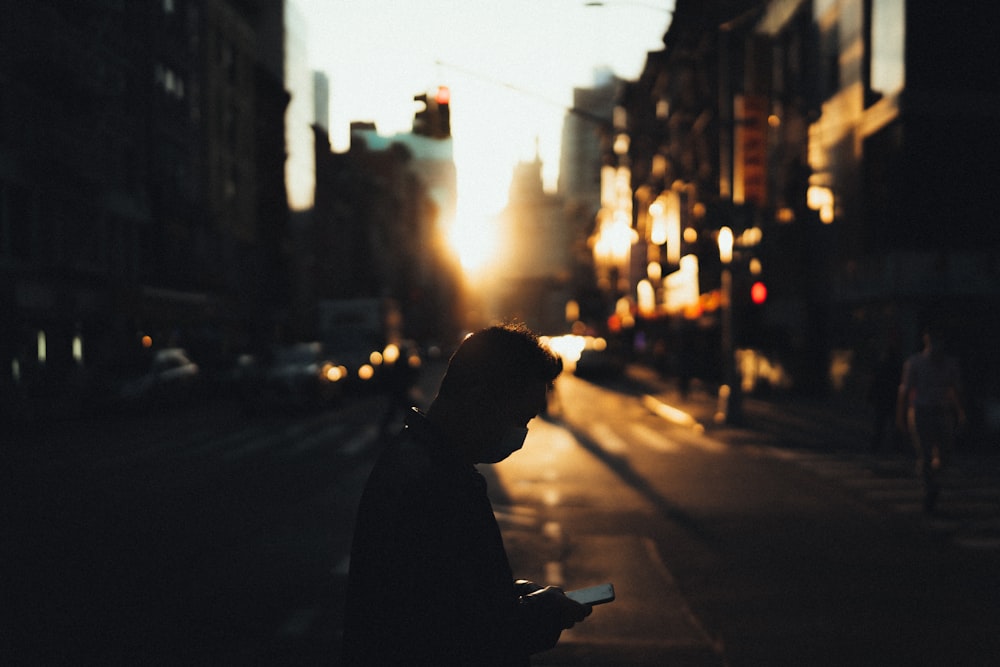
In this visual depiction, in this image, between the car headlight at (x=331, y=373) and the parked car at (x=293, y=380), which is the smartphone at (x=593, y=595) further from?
the car headlight at (x=331, y=373)

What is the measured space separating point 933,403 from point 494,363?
994cm

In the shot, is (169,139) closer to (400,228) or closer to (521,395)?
(521,395)

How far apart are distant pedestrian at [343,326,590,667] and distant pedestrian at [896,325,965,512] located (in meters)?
9.71

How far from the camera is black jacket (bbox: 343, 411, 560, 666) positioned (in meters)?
2.45

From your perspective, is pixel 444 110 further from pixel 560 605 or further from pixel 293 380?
pixel 560 605

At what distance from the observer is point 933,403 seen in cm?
1149

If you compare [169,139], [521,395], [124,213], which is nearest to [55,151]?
[124,213]

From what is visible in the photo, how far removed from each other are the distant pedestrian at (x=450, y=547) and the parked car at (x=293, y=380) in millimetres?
24758

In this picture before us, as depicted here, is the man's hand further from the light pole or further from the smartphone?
the light pole

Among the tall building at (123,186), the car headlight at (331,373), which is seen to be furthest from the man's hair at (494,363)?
the car headlight at (331,373)

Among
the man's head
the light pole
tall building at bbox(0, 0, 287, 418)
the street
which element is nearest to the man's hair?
the man's head

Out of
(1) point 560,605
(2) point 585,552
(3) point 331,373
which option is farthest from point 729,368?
(1) point 560,605

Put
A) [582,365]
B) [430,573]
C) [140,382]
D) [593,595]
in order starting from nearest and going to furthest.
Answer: [430,573] < [593,595] < [140,382] < [582,365]

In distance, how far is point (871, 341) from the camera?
29.8 metres
